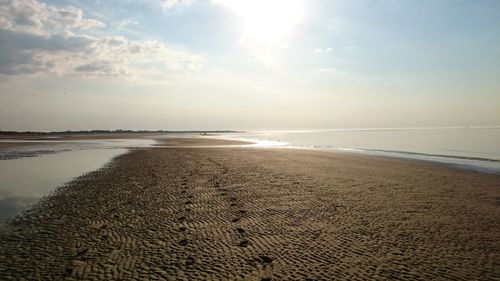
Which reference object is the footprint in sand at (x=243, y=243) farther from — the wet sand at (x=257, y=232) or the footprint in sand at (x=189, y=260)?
the footprint in sand at (x=189, y=260)

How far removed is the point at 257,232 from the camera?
1017cm

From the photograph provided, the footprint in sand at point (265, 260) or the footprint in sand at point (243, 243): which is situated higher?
the footprint in sand at point (243, 243)

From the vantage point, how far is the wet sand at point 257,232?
7.54 meters

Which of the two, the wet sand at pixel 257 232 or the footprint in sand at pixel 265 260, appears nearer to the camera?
the wet sand at pixel 257 232

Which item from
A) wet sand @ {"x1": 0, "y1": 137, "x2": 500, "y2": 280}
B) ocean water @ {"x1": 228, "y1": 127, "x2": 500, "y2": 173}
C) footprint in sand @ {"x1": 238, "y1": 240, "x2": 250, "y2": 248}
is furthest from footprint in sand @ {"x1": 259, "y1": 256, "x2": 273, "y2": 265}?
ocean water @ {"x1": 228, "y1": 127, "x2": 500, "y2": 173}

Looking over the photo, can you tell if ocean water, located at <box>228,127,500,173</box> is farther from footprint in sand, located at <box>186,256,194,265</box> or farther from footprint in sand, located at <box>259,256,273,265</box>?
footprint in sand, located at <box>186,256,194,265</box>

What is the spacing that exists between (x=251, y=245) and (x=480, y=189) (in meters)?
14.6

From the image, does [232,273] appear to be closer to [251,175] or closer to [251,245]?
[251,245]

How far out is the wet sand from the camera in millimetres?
7535

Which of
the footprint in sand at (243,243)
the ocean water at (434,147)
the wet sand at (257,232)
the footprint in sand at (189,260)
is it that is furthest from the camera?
the ocean water at (434,147)

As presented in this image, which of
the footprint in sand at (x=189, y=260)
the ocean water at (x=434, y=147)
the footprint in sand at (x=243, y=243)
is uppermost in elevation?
the ocean water at (x=434, y=147)

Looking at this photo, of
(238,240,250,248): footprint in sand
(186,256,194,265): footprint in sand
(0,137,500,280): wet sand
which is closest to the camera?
(0,137,500,280): wet sand

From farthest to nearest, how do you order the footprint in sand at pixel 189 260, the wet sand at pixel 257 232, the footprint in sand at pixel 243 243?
the footprint in sand at pixel 243 243 → the footprint in sand at pixel 189 260 → the wet sand at pixel 257 232

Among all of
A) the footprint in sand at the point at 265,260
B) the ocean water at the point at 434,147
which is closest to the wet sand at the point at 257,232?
the footprint in sand at the point at 265,260
